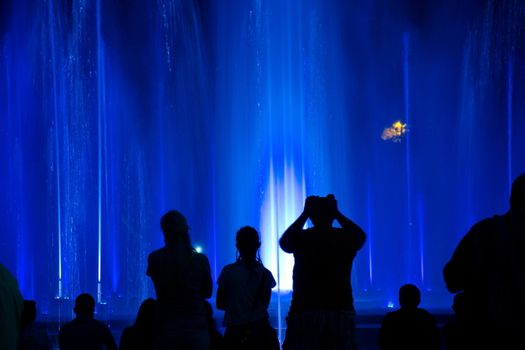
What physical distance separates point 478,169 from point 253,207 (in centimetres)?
775

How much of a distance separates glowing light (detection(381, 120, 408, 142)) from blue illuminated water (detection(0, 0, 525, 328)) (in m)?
0.22

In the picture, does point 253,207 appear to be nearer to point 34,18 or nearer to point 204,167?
point 204,167

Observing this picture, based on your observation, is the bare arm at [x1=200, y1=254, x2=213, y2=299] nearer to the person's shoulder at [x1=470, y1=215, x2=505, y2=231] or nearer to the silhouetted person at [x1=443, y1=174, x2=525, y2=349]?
the silhouetted person at [x1=443, y1=174, x2=525, y2=349]

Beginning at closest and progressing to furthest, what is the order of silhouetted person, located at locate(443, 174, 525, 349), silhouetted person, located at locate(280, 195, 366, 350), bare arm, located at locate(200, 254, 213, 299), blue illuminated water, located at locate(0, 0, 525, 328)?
silhouetted person, located at locate(443, 174, 525, 349)
silhouetted person, located at locate(280, 195, 366, 350)
bare arm, located at locate(200, 254, 213, 299)
blue illuminated water, located at locate(0, 0, 525, 328)

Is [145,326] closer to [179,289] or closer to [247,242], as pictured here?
[179,289]

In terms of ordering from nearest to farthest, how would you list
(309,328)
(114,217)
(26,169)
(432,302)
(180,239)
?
(309,328) → (180,239) → (432,302) → (114,217) → (26,169)

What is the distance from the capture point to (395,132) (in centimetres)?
2619

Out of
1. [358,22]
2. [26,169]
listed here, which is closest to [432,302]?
[358,22]

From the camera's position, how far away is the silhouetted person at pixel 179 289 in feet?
15.1

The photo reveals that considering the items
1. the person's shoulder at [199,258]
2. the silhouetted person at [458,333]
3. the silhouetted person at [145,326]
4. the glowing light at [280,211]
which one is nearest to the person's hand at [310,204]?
the person's shoulder at [199,258]

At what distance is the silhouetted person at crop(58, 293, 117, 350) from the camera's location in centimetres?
579

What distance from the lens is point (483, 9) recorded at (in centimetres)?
2392

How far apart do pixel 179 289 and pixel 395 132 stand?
22.0 m

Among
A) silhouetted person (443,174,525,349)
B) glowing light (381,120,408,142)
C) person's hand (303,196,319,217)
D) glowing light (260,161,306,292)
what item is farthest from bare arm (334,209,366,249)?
glowing light (381,120,408,142)
